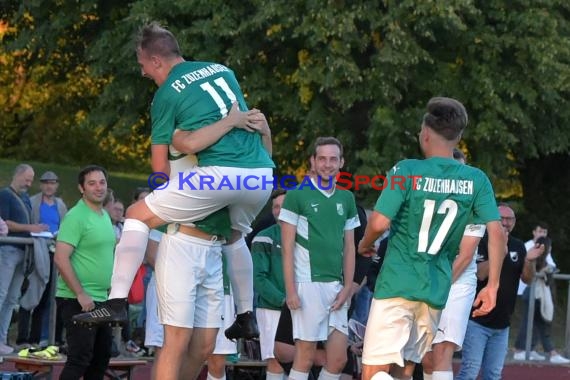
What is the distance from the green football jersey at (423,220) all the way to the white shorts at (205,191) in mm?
882

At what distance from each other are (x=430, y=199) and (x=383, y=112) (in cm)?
1382

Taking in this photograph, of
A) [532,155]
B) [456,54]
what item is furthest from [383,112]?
[532,155]

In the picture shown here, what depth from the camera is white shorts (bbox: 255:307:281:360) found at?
1279 cm

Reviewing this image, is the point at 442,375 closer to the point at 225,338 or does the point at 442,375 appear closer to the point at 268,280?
the point at 225,338

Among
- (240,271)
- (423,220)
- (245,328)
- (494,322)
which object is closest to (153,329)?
(494,322)

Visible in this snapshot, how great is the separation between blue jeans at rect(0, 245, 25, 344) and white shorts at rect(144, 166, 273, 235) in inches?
244

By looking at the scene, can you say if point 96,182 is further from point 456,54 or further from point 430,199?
point 456,54

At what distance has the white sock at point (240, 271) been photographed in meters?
8.73

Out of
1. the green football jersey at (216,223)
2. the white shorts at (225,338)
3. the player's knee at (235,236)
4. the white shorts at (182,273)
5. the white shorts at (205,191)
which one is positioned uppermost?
the white shorts at (205,191)

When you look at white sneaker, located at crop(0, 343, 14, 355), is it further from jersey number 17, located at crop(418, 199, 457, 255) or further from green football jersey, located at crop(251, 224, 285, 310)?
jersey number 17, located at crop(418, 199, 457, 255)

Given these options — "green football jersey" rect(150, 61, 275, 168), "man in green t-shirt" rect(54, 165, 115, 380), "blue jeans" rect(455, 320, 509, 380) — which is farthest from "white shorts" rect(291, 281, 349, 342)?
"green football jersey" rect(150, 61, 275, 168)

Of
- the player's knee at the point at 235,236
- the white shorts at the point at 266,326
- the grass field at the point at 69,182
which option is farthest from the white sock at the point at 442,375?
the grass field at the point at 69,182

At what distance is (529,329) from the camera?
1788cm

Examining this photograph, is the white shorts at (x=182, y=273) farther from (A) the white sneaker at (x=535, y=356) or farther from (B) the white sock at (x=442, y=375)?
(A) the white sneaker at (x=535, y=356)
